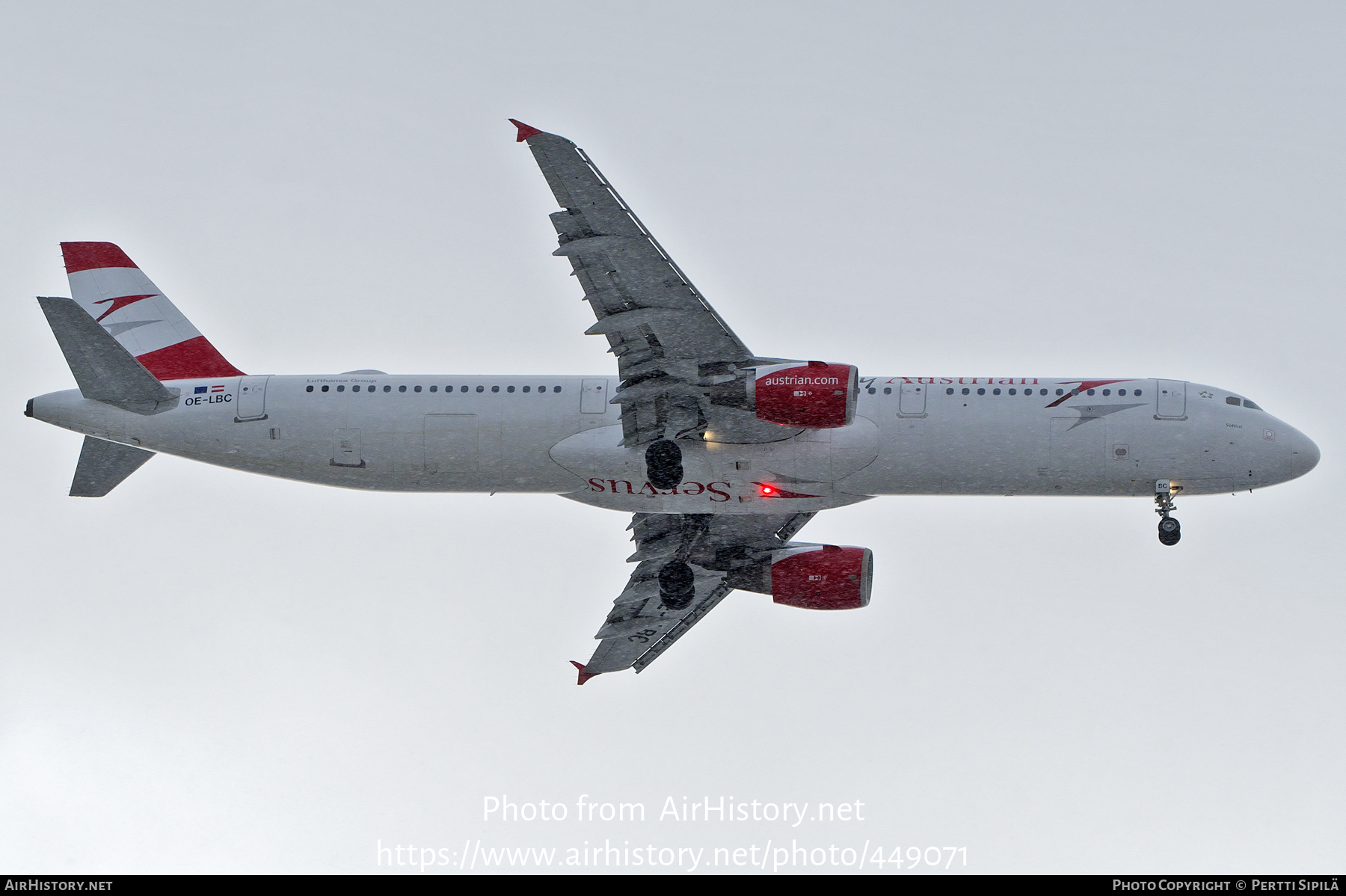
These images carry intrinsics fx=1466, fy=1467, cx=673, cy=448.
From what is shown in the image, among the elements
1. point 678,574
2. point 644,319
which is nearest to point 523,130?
point 644,319

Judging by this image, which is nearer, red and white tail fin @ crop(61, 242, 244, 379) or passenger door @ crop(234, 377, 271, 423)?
passenger door @ crop(234, 377, 271, 423)

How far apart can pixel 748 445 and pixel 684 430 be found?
1.93 metres

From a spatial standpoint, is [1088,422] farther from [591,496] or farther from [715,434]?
[591,496]

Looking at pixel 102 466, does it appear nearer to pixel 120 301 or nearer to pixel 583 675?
pixel 120 301

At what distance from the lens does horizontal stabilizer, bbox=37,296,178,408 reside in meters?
45.3

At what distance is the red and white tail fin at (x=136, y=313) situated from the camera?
5081cm

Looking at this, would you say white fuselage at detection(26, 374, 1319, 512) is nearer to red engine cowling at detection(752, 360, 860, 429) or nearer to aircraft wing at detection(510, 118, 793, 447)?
aircraft wing at detection(510, 118, 793, 447)

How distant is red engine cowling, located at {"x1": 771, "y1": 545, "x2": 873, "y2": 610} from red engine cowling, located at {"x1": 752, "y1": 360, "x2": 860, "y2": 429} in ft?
25.4

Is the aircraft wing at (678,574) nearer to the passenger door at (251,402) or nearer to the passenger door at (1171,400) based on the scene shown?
the passenger door at (1171,400)

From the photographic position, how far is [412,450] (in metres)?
45.2

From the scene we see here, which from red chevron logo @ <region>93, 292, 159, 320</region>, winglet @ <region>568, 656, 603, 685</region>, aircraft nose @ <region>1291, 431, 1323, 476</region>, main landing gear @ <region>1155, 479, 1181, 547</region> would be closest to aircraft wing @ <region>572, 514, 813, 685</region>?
winglet @ <region>568, 656, 603, 685</region>

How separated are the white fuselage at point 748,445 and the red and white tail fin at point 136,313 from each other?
14.9ft

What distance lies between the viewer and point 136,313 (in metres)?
52.6

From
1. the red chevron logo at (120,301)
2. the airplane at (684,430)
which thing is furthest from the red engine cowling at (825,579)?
the red chevron logo at (120,301)
